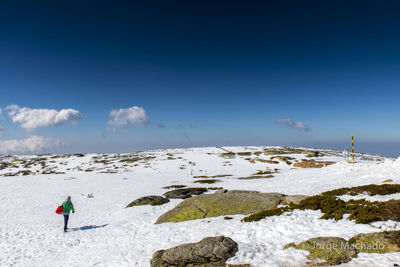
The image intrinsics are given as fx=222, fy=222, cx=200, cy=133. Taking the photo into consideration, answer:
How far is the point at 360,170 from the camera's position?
94.2 feet

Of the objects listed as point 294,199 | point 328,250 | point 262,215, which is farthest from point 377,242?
point 294,199

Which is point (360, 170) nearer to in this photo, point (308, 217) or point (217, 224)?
point (308, 217)

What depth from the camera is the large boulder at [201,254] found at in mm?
9227

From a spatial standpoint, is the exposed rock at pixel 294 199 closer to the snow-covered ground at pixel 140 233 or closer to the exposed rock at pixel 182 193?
the snow-covered ground at pixel 140 233

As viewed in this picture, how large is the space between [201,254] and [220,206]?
787 cm

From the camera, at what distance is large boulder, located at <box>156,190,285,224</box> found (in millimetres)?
16438

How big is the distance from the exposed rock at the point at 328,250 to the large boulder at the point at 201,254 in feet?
9.79

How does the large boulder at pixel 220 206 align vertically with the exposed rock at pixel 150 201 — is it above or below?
above

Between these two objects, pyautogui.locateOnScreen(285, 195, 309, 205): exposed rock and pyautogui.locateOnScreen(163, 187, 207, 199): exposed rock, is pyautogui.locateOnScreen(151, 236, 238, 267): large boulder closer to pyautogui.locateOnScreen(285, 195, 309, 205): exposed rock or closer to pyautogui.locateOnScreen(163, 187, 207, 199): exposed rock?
pyautogui.locateOnScreen(285, 195, 309, 205): exposed rock

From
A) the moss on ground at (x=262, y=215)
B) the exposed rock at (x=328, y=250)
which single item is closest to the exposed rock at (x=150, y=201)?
the moss on ground at (x=262, y=215)

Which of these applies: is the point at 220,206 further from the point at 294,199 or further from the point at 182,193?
the point at 182,193

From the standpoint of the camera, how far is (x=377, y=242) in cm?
823

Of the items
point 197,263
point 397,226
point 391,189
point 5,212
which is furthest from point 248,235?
point 5,212

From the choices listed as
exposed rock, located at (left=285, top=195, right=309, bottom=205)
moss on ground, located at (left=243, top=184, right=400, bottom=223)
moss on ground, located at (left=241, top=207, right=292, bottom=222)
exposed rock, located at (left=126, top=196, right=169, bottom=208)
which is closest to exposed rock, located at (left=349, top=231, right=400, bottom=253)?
moss on ground, located at (left=243, top=184, right=400, bottom=223)
